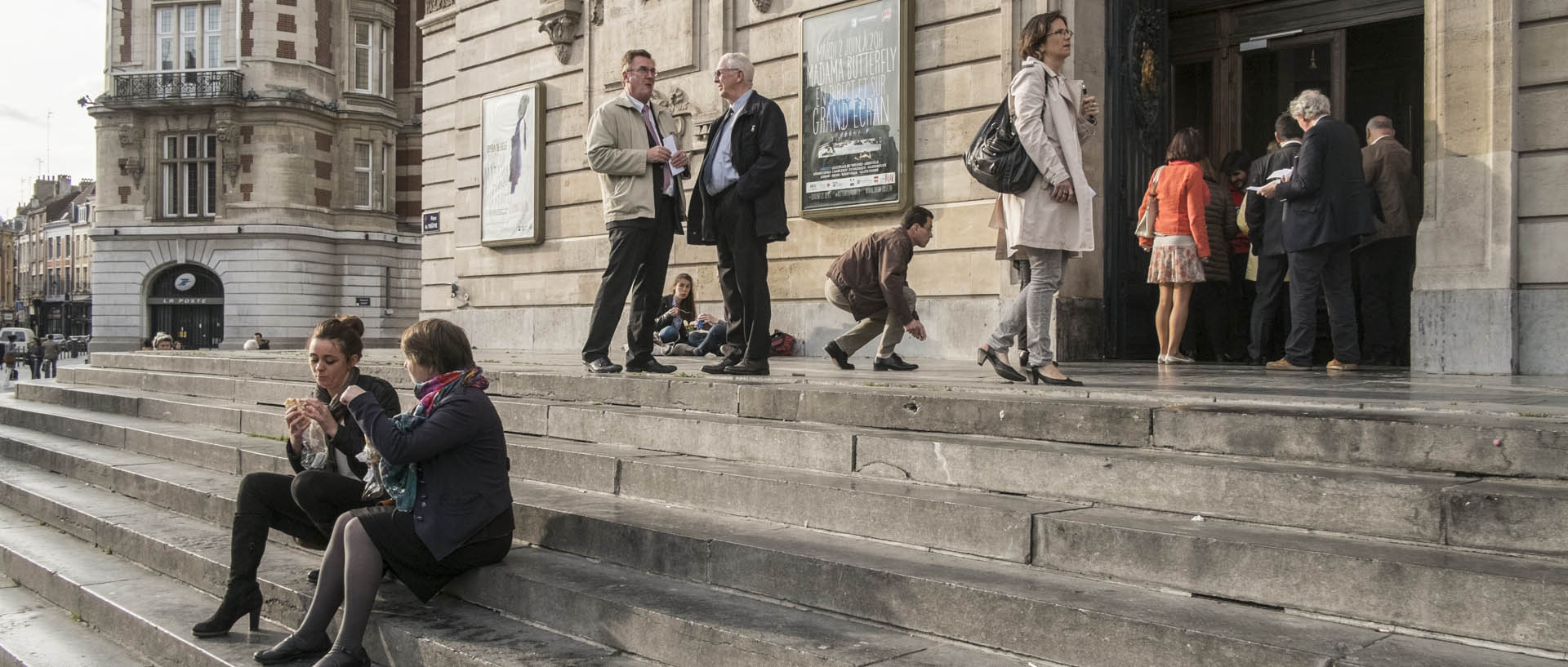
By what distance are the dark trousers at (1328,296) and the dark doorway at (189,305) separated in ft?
129

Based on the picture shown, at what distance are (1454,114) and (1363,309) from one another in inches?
73.8

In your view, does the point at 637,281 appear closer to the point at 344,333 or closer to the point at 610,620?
the point at 344,333

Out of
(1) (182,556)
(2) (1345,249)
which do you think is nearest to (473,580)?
(1) (182,556)

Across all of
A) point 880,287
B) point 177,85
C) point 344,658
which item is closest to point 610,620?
point 344,658

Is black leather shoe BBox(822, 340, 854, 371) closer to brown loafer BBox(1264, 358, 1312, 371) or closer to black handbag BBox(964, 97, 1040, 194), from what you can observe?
black handbag BBox(964, 97, 1040, 194)

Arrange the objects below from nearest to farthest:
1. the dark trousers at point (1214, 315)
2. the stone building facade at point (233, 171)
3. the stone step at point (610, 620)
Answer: the stone step at point (610, 620)
the dark trousers at point (1214, 315)
the stone building facade at point (233, 171)

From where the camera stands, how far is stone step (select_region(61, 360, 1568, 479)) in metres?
3.73

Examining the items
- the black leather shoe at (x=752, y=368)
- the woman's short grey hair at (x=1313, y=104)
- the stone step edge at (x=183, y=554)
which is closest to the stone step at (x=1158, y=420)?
the black leather shoe at (x=752, y=368)

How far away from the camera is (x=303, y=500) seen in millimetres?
4988

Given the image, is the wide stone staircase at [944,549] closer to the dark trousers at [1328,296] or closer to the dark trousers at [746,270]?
the dark trousers at [746,270]

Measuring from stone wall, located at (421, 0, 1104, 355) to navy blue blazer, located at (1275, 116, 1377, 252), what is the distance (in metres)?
2.26

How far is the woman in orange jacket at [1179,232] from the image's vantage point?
8898 mm

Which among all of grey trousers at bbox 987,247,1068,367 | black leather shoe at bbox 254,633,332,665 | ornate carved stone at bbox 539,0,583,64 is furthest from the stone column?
ornate carved stone at bbox 539,0,583,64

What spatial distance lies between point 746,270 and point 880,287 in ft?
5.20
